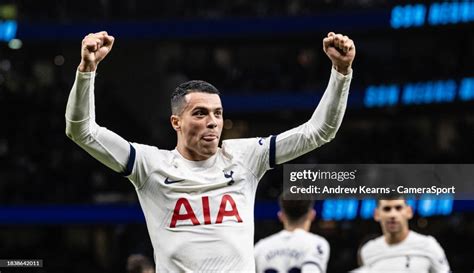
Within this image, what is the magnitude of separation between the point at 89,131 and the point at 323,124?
4.32ft

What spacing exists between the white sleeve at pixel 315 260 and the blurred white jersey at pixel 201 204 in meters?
1.70

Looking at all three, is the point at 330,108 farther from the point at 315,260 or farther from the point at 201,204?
the point at 315,260

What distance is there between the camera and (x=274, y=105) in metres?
25.5

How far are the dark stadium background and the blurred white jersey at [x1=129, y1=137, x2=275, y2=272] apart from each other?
16081 mm

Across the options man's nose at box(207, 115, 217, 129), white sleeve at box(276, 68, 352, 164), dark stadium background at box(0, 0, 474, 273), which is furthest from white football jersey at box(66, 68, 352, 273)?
dark stadium background at box(0, 0, 474, 273)

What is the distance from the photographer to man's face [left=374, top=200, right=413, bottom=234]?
9.12m

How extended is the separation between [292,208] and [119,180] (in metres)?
16.0

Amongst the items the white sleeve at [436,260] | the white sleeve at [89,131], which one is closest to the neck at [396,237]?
the white sleeve at [436,260]

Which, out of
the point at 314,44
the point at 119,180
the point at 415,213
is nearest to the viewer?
the point at 415,213

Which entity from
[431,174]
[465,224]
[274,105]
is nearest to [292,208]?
[431,174]

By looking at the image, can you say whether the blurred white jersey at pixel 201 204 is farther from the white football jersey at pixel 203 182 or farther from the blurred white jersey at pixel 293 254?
the blurred white jersey at pixel 293 254

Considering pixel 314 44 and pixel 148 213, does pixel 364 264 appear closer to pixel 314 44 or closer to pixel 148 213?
pixel 148 213

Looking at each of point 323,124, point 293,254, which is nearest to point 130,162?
point 323,124

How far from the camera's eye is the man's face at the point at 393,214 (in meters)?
9.12
